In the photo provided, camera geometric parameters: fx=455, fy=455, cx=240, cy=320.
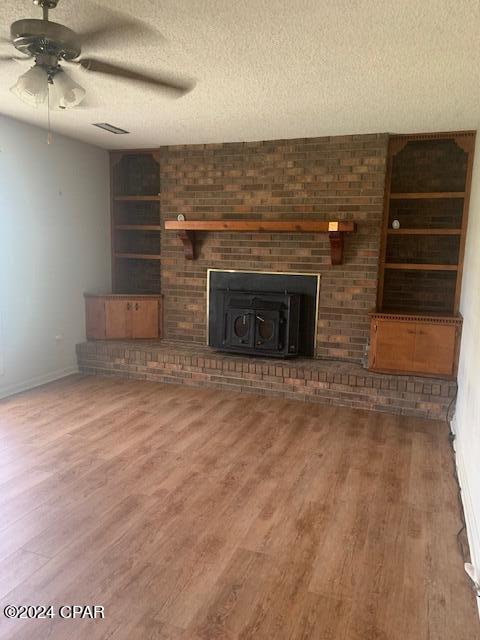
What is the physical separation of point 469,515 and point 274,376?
2166 millimetres

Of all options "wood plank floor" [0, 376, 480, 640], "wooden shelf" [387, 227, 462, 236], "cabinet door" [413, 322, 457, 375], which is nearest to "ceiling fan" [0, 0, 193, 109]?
"wood plank floor" [0, 376, 480, 640]

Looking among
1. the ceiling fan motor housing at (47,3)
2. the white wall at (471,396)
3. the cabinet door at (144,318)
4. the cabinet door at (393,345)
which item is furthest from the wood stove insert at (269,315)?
the ceiling fan motor housing at (47,3)

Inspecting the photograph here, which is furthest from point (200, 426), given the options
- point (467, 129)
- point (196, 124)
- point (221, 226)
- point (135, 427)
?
point (467, 129)

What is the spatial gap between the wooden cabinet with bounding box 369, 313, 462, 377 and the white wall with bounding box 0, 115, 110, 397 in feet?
9.78

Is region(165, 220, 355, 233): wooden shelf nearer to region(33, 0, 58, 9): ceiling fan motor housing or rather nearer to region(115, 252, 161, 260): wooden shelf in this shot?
region(115, 252, 161, 260): wooden shelf

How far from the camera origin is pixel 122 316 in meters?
4.82

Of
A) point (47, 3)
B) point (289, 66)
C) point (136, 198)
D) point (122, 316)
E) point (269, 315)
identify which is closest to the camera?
point (47, 3)

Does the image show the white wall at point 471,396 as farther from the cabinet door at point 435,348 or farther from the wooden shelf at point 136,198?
the wooden shelf at point 136,198

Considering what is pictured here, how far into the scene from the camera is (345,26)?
1.97 metres

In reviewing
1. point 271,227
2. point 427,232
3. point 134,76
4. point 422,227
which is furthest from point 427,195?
point 134,76

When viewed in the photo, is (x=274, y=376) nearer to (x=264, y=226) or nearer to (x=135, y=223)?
(x=264, y=226)

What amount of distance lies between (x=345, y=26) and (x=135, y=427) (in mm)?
2769

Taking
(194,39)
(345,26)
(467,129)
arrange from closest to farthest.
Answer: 1. (345,26)
2. (194,39)
3. (467,129)

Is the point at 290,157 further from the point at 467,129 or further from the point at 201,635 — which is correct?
the point at 201,635
